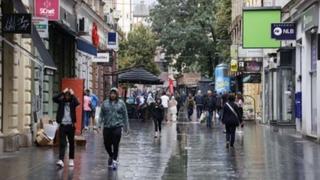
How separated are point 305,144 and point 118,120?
946 centimetres

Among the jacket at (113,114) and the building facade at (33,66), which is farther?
the building facade at (33,66)

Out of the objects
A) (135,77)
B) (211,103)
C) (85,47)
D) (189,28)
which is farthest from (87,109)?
(189,28)

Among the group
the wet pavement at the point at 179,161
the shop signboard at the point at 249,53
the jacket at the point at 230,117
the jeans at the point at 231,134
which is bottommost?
the wet pavement at the point at 179,161

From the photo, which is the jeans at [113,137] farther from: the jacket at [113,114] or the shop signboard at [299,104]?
the shop signboard at [299,104]

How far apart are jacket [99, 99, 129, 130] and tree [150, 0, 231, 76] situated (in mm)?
49883

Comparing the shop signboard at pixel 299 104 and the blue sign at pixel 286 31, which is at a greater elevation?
the blue sign at pixel 286 31

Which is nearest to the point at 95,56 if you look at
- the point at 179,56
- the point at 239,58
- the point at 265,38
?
the point at 265,38

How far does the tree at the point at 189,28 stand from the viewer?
66.2m

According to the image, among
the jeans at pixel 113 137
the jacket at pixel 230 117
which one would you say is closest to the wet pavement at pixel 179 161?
the jeans at pixel 113 137

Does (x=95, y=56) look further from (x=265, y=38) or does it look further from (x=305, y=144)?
(x=305, y=144)

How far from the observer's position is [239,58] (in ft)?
136

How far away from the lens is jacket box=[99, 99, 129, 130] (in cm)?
1527

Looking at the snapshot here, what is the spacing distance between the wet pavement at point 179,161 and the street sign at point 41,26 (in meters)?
3.28

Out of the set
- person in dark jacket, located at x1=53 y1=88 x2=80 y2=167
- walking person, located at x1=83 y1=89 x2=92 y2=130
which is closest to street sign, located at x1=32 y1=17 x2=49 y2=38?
person in dark jacket, located at x1=53 y1=88 x2=80 y2=167
